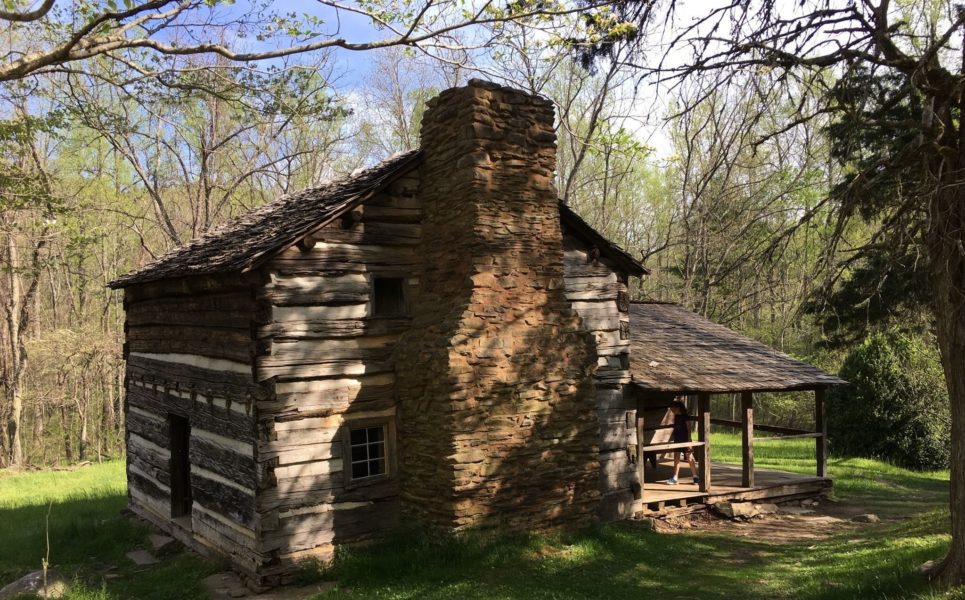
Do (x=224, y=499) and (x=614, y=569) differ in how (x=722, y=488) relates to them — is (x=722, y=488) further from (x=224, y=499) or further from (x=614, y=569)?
(x=224, y=499)

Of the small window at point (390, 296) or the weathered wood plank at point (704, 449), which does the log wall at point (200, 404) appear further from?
the weathered wood plank at point (704, 449)

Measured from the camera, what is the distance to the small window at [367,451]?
938 cm

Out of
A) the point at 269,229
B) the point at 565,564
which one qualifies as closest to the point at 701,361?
the point at 565,564

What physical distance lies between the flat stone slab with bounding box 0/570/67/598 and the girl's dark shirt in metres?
10.9

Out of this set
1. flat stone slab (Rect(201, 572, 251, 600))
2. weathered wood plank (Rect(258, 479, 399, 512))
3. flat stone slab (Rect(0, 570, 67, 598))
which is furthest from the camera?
weathered wood plank (Rect(258, 479, 399, 512))

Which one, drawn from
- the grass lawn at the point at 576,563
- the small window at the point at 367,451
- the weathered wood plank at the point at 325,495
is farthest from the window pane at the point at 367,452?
the grass lawn at the point at 576,563

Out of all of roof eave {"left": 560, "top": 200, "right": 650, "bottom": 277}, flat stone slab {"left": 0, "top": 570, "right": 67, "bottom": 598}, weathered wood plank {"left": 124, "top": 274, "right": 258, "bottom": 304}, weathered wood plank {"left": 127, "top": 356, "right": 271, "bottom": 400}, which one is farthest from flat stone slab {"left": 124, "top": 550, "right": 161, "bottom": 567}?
roof eave {"left": 560, "top": 200, "right": 650, "bottom": 277}

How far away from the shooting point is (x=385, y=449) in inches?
377

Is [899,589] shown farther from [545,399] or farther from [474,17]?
[474,17]

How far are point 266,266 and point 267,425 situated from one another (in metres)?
2.09

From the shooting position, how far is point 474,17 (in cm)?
820

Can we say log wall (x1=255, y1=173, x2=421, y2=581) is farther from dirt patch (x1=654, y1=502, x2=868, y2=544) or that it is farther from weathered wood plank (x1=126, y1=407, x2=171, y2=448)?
dirt patch (x1=654, y1=502, x2=868, y2=544)

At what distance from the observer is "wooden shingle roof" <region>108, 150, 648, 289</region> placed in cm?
886

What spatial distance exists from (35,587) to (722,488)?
11.6m
